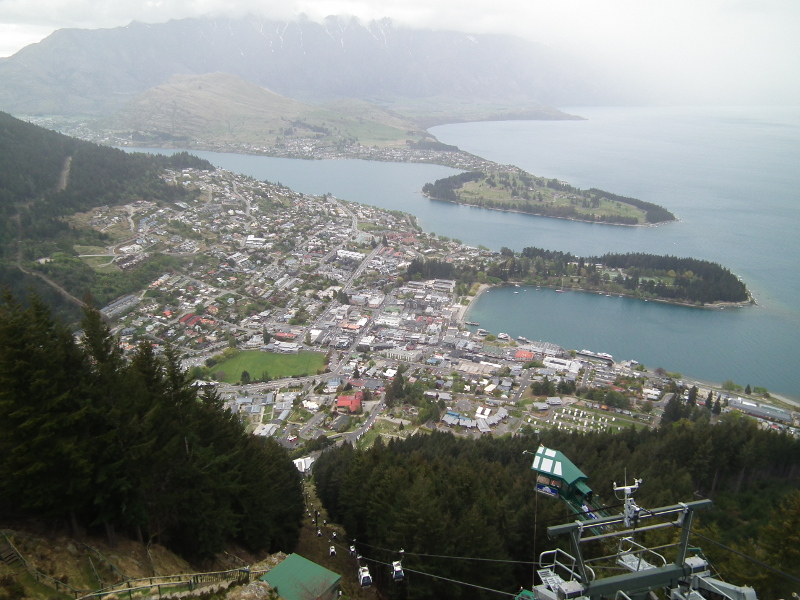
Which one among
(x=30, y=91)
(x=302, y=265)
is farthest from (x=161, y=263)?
(x=30, y=91)

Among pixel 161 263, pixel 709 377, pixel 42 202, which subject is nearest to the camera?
pixel 709 377

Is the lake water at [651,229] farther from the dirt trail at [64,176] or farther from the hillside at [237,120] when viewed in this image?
the dirt trail at [64,176]

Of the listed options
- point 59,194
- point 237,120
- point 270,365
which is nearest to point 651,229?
point 270,365

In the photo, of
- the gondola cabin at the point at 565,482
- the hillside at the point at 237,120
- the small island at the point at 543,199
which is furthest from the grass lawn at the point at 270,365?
the hillside at the point at 237,120

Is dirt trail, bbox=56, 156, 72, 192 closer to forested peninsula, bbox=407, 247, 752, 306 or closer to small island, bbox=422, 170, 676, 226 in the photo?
forested peninsula, bbox=407, 247, 752, 306

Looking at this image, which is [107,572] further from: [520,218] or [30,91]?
[30,91]

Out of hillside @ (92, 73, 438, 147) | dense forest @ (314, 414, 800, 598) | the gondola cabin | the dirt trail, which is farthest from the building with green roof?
hillside @ (92, 73, 438, 147)
